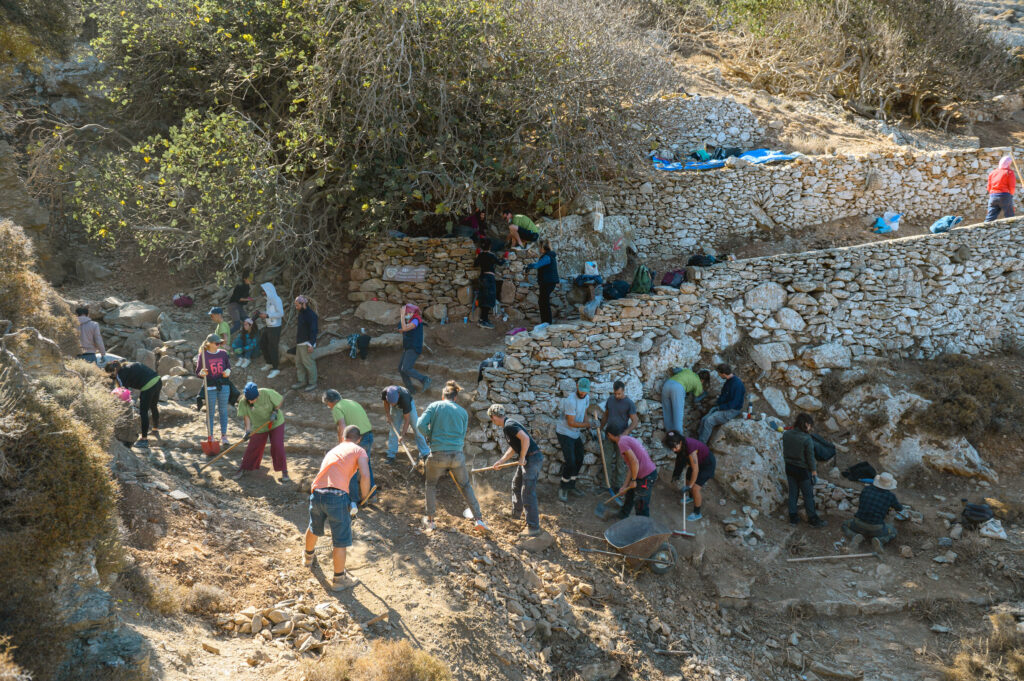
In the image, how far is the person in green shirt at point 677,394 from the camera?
9555 mm

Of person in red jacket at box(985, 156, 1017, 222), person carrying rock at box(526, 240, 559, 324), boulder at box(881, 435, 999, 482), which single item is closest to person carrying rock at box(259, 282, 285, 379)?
person carrying rock at box(526, 240, 559, 324)

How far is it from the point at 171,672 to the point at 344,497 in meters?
1.84

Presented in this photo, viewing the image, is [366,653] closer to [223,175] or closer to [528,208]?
[223,175]

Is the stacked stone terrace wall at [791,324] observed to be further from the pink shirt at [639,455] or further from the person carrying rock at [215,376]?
the person carrying rock at [215,376]

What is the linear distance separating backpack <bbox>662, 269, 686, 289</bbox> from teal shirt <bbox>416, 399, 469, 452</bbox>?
4.73 metres

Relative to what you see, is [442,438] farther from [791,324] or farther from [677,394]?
[791,324]

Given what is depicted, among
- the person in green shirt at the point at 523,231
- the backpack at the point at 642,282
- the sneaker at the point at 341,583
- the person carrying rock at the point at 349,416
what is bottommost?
the sneaker at the point at 341,583

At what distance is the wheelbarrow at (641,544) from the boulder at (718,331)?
345 centimetres

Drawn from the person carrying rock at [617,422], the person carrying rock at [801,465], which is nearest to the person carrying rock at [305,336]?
the person carrying rock at [617,422]

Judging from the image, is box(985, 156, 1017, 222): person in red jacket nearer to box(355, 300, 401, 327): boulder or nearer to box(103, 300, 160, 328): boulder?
box(355, 300, 401, 327): boulder

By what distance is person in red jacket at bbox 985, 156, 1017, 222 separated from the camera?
11.7 metres

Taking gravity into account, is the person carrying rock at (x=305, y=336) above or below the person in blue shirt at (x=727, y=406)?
above

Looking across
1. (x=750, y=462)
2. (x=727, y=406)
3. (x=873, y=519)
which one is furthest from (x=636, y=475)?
(x=873, y=519)

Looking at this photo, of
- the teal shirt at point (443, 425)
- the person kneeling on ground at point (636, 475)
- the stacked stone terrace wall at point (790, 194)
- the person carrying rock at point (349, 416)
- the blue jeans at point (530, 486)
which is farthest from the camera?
the stacked stone terrace wall at point (790, 194)
